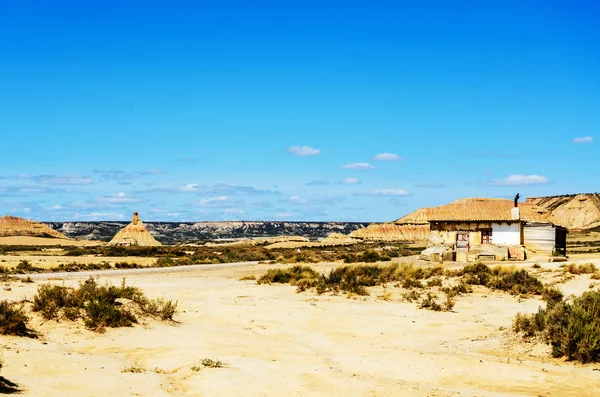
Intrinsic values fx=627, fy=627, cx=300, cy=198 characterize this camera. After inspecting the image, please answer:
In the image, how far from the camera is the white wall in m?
44.2

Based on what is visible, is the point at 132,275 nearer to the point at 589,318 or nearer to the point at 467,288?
the point at 467,288

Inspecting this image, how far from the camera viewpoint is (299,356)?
512 inches

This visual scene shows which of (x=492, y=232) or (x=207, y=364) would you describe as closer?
(x=207, y=364)

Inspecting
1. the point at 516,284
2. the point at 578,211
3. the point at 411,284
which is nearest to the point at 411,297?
the point at 411,284

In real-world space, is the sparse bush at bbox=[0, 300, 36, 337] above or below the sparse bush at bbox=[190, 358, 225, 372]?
above

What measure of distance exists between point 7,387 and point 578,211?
506ft

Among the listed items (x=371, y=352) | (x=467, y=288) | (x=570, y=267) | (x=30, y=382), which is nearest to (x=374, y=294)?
(x=467, y=288)

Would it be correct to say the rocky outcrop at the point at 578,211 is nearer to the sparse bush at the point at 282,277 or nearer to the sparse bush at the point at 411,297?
the sparse bush at the point at 282,277

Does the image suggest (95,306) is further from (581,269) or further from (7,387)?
(581,269)

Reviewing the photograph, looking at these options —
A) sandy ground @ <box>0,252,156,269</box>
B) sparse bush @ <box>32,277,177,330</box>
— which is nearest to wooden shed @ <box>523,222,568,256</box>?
sandy ground @ <box>0,252,156,269</box>

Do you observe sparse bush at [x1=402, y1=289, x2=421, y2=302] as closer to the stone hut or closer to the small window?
the stone hut

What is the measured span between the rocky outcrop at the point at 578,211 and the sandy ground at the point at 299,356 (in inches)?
5242

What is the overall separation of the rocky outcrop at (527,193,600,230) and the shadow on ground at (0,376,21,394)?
469 ft

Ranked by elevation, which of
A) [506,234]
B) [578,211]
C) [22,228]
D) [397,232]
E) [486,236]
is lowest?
[22,228]
